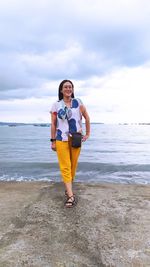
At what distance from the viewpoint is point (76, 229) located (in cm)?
453

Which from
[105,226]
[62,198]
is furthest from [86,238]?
[62,198]

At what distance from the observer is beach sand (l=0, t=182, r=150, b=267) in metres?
3.73

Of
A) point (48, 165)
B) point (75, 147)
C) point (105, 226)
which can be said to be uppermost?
point (75, 147)

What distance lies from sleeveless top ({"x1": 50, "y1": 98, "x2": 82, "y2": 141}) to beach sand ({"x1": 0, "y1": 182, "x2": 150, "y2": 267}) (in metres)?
1.20

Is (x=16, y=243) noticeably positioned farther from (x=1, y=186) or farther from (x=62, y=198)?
(x=1, y=186)

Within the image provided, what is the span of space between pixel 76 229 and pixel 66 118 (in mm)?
2003

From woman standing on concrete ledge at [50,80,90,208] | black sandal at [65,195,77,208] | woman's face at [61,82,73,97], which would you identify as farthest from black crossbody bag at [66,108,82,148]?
black sandal at [65,195,77,208]

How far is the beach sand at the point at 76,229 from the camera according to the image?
373cm

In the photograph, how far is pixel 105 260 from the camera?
3.70 m

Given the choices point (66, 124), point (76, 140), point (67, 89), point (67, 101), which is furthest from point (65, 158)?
point (67, 89)

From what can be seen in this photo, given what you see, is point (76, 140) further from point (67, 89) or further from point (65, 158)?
point (67, 89)

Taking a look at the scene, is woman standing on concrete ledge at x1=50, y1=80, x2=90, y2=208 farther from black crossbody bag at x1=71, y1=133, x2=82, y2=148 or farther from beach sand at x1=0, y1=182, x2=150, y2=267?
beach sand at x1=0, y1=182, x2=150, y2=267

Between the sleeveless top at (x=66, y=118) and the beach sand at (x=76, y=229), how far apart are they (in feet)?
3.94

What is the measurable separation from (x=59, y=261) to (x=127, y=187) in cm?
389
